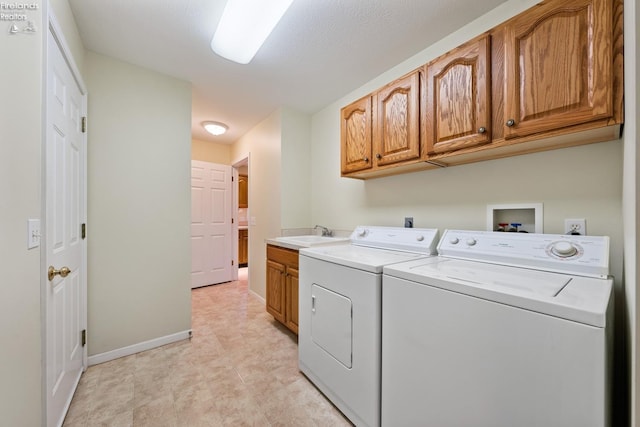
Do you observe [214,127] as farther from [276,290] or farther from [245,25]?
[276,290]

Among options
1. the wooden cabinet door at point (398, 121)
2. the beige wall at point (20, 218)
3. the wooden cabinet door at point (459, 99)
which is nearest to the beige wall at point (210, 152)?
the beige wall at point (20, 218)

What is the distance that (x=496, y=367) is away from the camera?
859 millimetres

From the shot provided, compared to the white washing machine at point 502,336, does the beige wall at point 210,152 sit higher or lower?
higher

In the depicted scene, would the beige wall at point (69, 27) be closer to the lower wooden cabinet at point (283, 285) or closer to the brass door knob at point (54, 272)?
the brass door knob at point (54, 272)

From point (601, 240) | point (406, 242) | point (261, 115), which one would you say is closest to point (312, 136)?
point (261, 115)

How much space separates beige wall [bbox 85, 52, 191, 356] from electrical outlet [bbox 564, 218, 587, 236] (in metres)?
2.82

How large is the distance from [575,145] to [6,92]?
8.02 feet

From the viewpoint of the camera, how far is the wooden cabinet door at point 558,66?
101 cm

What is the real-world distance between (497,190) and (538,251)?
20.4 inches

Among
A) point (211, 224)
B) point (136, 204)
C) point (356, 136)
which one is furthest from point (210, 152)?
point (356, 136)

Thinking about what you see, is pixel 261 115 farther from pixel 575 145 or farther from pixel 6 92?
pixel 575 145

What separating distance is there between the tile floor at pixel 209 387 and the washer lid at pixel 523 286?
40.7 inches

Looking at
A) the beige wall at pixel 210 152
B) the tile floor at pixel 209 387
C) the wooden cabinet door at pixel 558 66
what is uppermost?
the beige wall at pixel 210 152

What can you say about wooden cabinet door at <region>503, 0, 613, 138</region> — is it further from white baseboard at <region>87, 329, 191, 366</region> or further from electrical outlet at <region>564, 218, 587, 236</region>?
white baseboard at <region>87, 329, 191, 366</region>
